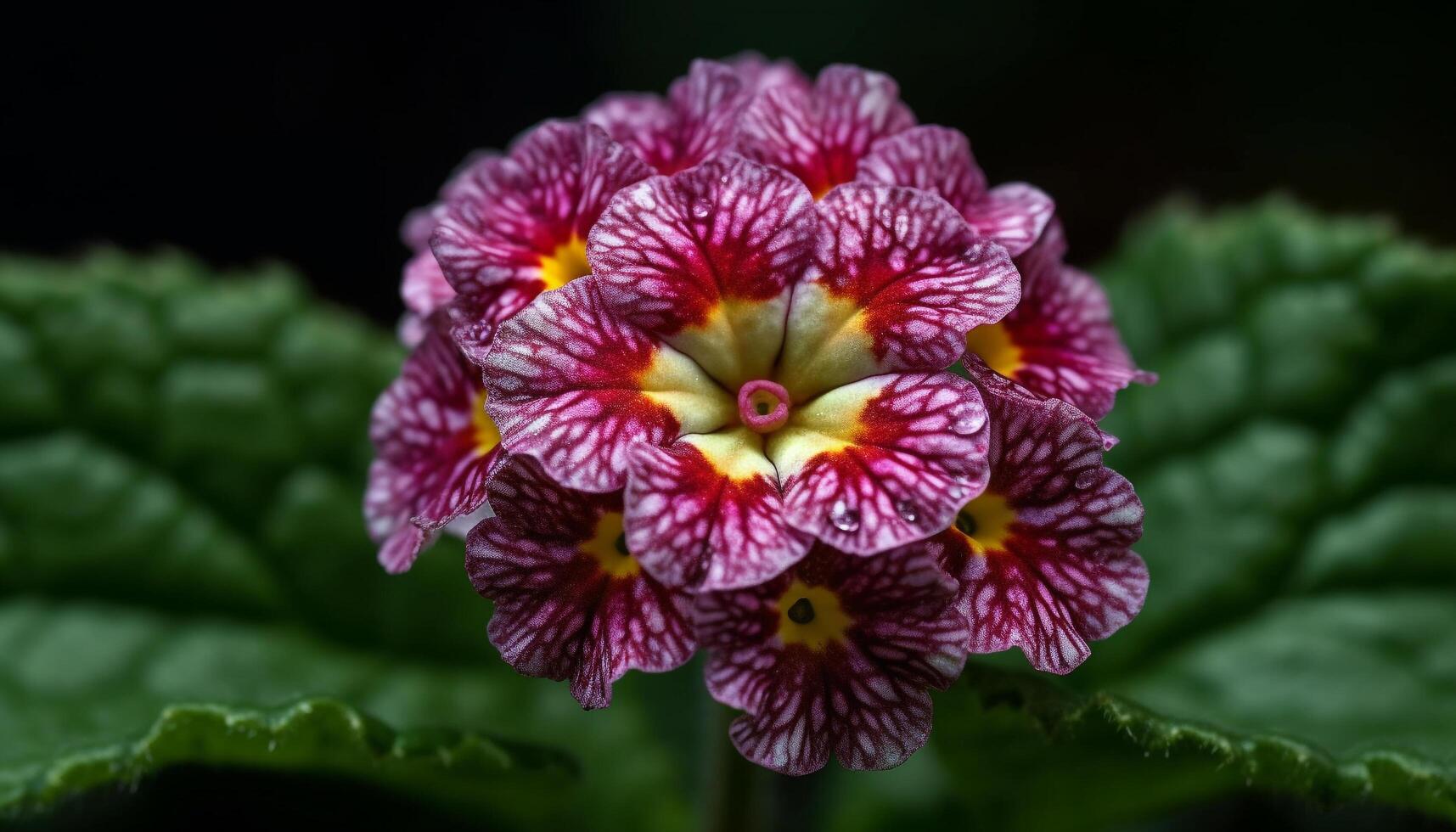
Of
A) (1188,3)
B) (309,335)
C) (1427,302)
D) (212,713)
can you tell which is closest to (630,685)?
(309,335)

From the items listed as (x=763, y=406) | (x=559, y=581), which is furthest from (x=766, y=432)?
(x=559, y=581)

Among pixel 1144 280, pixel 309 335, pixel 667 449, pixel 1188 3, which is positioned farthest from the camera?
pixel 1188 3

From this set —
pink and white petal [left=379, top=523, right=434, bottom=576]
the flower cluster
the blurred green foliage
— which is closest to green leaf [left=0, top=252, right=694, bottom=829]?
the blurred green foliage

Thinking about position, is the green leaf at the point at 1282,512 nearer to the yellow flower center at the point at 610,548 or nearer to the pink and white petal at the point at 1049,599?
the pink and white petal at the point at 1049,599

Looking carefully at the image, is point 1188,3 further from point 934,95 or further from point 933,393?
point 933,393

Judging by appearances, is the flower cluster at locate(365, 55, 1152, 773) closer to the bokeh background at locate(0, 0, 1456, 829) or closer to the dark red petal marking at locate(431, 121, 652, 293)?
the dark red petal marking at locate(431, 121, 652, 293)
